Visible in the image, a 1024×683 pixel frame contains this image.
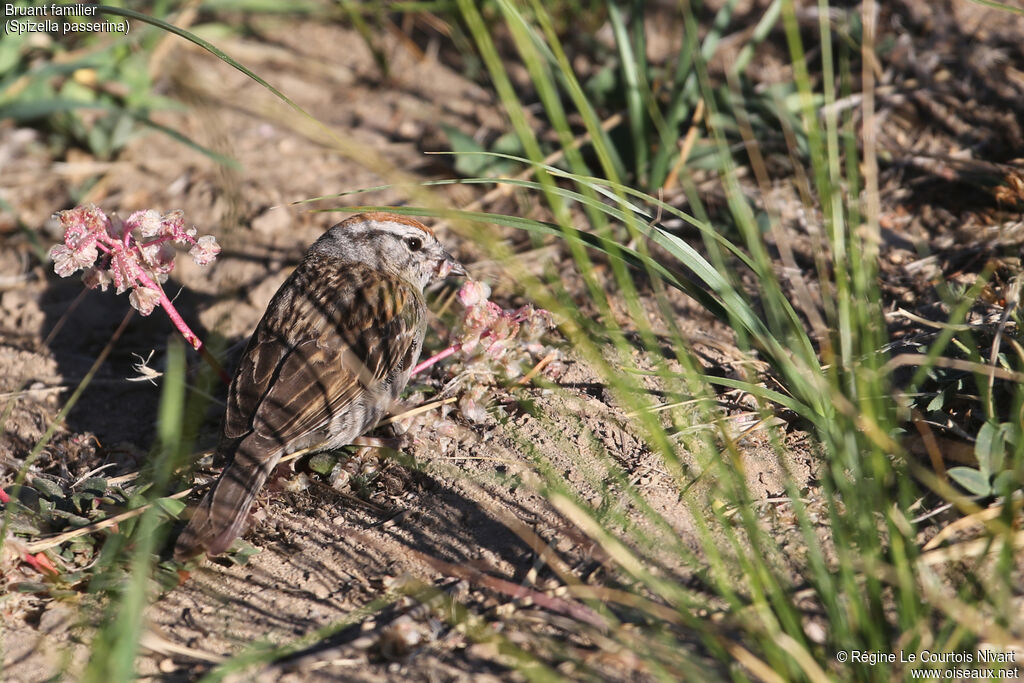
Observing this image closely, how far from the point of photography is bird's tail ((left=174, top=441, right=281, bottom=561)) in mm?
3145

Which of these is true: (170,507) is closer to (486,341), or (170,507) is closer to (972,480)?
(486,341)

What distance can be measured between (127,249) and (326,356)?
852 mm

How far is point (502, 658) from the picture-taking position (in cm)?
268

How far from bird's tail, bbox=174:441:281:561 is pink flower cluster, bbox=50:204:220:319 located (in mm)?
692

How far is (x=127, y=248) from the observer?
346cm

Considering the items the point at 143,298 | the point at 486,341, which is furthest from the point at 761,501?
the point at 143,298

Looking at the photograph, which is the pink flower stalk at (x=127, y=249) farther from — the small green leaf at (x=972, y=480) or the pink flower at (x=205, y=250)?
the small green leaf at (x=972, y=480)

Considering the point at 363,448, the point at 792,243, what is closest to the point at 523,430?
the point at 363,448

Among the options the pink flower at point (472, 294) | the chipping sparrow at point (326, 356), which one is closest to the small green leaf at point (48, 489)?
the chipping sparrow at point (326, 356)

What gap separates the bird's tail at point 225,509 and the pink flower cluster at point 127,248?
0.69 meters

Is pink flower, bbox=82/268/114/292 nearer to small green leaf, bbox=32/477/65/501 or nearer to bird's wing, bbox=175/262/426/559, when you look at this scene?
bird's wing, bbox=175/262/426/559

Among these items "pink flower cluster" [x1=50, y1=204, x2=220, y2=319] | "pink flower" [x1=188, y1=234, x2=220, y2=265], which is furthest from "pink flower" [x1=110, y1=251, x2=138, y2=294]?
"pink flower" [x1=188, y1=234, x2=220, y2=265]

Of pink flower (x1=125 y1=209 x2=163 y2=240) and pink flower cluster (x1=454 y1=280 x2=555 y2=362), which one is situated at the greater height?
pink flower (x1=125 y1=209 x2=163 y2=240)

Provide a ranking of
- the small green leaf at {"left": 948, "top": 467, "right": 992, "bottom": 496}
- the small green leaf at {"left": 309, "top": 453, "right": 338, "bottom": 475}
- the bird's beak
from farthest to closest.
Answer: the bird's beak
the small green leaf at {"left": 309, "top": 453, "right": 338, "bottom": 475}
the small green leaf at {"left": 948, "top": 467, "right": 992, "bottom": 496}
